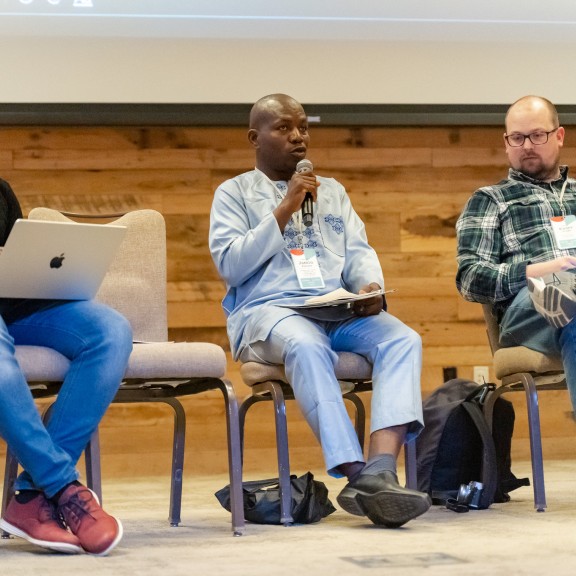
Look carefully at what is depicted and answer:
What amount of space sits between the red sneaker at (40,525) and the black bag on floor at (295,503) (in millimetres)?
650

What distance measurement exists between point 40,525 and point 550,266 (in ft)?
5.02

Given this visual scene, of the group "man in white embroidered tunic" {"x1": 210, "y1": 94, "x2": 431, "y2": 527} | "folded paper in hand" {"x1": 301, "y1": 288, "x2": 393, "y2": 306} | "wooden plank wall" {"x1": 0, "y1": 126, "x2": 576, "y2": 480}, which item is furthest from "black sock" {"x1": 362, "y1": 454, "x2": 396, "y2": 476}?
"wooden plank wall" {"x1": 0, "y1": 126, "x2": 576, "y2": 480}

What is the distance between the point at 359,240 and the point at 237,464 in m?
0.89

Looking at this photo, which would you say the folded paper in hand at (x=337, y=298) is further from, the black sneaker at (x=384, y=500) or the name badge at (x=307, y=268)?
the black sneaker at (x=384, y=500)

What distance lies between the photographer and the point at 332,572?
1899mm

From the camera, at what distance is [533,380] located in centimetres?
305

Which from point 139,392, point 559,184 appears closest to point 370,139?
point 559,184

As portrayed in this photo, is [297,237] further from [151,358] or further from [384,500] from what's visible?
[384,500]

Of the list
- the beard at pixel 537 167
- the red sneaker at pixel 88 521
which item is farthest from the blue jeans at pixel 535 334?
the red sneaker at pixel 88 521

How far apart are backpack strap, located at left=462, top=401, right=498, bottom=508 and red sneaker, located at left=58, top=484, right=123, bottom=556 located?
1226 millimetres

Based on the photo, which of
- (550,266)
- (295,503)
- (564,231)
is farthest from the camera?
(564,231)

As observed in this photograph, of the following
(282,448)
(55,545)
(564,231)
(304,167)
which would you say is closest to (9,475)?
(55,545)

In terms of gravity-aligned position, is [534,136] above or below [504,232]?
above

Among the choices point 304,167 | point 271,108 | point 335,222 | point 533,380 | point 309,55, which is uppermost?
point 309,55
